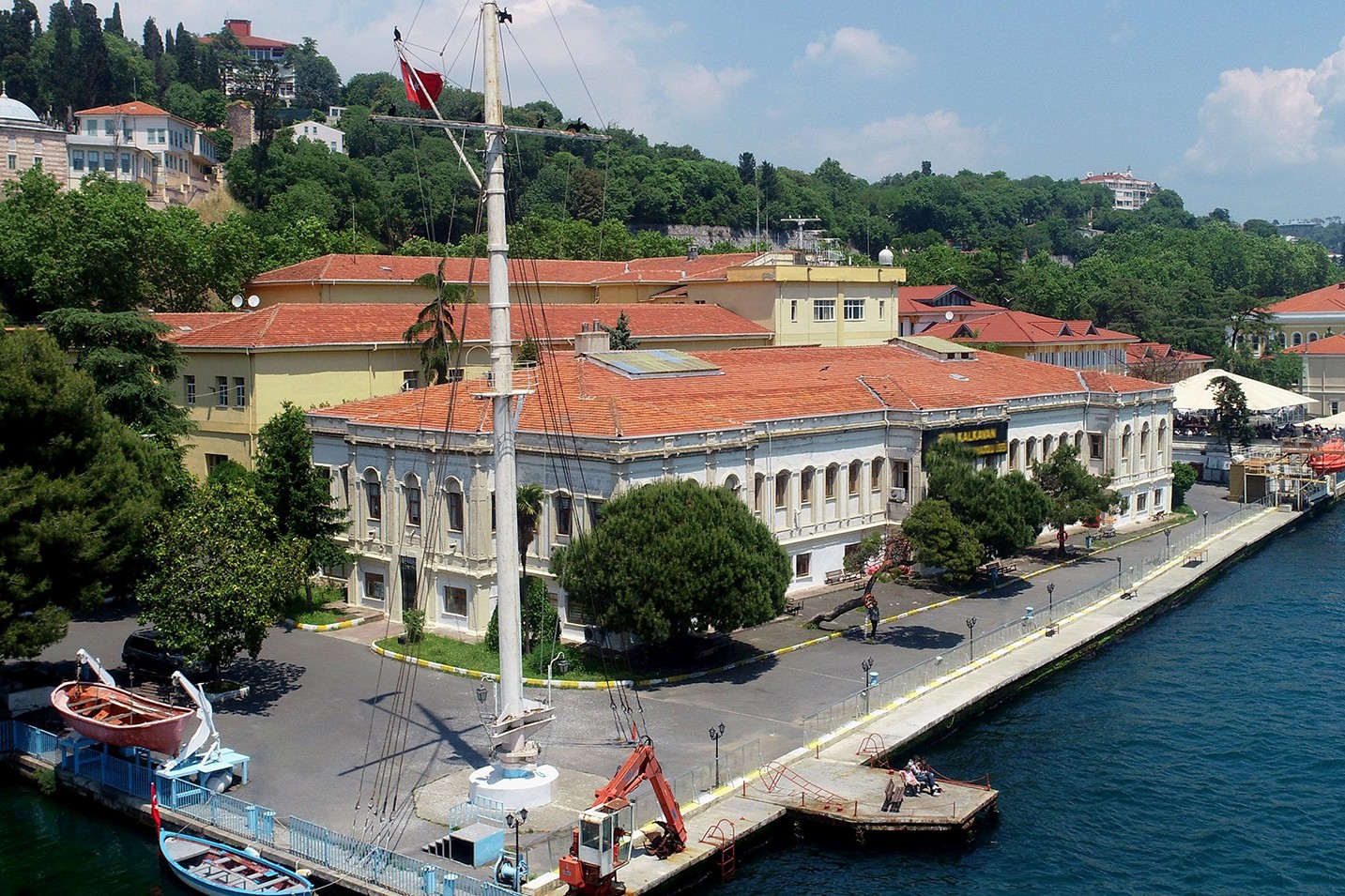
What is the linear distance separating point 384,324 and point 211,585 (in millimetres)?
26842

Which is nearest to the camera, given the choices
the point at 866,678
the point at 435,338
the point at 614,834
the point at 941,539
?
the point at 614,834

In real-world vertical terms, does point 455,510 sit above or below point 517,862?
above

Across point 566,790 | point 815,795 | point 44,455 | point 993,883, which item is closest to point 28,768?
point 44,455

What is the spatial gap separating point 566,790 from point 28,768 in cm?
1411

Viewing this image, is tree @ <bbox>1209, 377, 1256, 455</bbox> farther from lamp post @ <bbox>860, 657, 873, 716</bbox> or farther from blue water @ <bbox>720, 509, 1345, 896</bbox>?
lamp post @ <bbox>860, 657, 873, 716</bbox>

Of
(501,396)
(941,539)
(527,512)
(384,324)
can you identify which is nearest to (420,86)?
(501,396)

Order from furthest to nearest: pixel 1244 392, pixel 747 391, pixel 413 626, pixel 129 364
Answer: pixel 1244 392, pixel 747 391, pixel 129 364, pixel 413 626

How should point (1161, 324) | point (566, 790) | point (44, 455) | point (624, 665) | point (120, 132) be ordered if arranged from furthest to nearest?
1. point (1161, 324)
2. point (120, 132)
3. point (624, 665)
4. point (44, 455)
5. point (566, 790)

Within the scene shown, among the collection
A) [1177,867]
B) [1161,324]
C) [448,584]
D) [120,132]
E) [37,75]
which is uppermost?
[37,75]

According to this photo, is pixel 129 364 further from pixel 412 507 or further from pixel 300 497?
pixel 412 507

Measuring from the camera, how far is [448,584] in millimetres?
43312

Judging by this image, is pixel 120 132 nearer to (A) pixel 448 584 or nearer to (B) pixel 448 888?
(A) pixel 448 584

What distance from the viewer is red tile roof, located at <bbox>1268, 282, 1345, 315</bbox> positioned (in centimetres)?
13975

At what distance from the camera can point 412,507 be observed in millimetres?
44875
